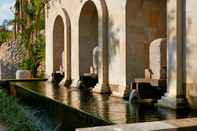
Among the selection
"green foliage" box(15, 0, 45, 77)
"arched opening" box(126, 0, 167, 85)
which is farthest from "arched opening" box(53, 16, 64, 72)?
"arched opening" box(126, 0, 167, 85)

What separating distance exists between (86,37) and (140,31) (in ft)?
13.1

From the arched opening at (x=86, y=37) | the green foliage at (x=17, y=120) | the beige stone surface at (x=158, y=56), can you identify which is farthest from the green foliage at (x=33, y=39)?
the green foliage at (x=17, y=120)

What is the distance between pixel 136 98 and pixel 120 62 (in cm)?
195

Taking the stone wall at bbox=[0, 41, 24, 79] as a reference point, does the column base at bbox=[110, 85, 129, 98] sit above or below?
below

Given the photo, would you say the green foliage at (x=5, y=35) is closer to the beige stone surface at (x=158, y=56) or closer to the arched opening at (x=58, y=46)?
the arched opening at (x=58, y=46)

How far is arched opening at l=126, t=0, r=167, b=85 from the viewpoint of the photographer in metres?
9.90

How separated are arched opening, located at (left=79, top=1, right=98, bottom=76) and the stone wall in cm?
1369

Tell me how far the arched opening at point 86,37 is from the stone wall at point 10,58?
A: 13.7 metres

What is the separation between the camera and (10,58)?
29.3m

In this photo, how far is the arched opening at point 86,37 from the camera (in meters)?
13.6

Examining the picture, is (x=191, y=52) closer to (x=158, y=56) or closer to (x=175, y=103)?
(x=175, y=103)

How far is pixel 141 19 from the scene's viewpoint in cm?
1019

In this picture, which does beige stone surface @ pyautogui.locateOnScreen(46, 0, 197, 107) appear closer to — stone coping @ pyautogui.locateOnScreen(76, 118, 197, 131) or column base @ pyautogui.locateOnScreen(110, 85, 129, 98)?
column base @ pyautogui.locateOnScreen(110, 85, 129, 98)

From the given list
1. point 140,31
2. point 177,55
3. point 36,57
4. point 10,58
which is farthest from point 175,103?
point 10,58
